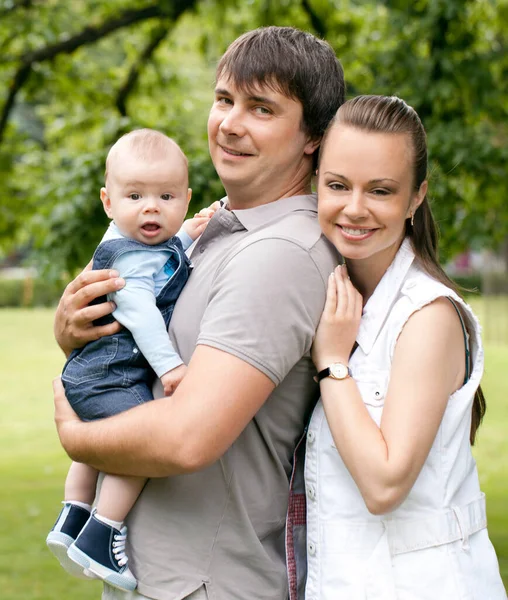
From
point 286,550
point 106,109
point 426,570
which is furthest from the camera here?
point 106,109

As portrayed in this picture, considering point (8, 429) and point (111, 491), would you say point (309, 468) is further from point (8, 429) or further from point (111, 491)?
point (8, 429)

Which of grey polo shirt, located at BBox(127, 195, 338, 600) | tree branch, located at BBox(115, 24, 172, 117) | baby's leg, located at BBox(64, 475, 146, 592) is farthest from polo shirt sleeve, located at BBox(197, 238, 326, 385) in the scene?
tree branch, located at BBox(115, 24, 172, 117)

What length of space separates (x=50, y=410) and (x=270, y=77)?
13814mm

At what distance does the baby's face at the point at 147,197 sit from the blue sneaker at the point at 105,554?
2.56 feet

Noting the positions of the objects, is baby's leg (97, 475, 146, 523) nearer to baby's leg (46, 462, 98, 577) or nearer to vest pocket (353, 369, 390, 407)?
baby's leg (46, 462, 98, 577)

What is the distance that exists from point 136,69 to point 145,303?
26.7 ft

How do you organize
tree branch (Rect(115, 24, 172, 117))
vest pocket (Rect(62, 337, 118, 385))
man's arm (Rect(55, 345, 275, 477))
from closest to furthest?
1. man's arm (Rect(55, 345, 275, 477))
2. vest pocket (Rect(62, 337, 118, 385))
3. tree branch (Rect(115, 24, 172, 117))

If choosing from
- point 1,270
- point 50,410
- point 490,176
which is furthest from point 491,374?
point 1,270

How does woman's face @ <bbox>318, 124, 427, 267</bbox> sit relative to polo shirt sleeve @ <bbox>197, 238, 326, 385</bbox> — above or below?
above

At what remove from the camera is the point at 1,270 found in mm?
50750

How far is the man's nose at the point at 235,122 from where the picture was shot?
8.32 feet

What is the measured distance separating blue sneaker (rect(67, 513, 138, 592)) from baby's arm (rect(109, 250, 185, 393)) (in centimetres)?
40

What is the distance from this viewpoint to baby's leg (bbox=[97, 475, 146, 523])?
7.98 feet

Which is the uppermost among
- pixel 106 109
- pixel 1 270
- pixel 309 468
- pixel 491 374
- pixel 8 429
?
pixel 309 468
